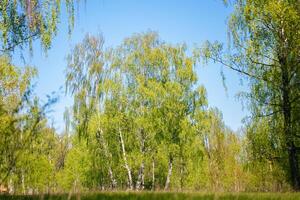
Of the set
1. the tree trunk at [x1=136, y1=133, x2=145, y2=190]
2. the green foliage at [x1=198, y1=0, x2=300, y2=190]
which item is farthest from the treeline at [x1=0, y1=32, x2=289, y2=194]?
the green foliage at [x1=198, y1=0, x2=300, y2=190]

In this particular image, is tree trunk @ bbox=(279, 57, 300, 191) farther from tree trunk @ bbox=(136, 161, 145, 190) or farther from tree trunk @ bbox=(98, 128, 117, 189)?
tree trunk @ bbox=(98, 128, 117, 189)

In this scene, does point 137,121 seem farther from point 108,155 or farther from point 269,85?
point 269,85

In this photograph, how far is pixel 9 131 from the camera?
4773 mm

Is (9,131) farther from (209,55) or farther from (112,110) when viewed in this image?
(112,110)

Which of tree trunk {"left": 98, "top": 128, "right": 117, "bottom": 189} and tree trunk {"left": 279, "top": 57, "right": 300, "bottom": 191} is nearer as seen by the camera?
tree trunk {"left": 279, "top": 57, "right": 300, "bottom": 191}

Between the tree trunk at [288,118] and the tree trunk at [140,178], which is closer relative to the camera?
the tree trunk at [288,118]

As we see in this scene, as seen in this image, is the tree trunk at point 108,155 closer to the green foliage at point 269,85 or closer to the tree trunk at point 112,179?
the tree trunk at point 112,179

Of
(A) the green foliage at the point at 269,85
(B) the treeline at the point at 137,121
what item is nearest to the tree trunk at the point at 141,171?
(B) the treeline at the point at 137,121

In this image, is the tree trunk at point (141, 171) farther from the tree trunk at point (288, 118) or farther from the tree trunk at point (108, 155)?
the tree trunk at point (288, 118)

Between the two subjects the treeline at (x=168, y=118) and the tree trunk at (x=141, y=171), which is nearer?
the treeline at (x=168, y=118)

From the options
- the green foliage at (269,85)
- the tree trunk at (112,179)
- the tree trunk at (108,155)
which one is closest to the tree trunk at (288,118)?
the green foliage at (269,85)

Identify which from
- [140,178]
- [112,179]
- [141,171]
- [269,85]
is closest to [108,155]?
[112,179]

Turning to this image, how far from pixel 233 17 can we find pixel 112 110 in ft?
74.4

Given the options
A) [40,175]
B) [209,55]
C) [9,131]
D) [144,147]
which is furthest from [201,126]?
[9,131]
